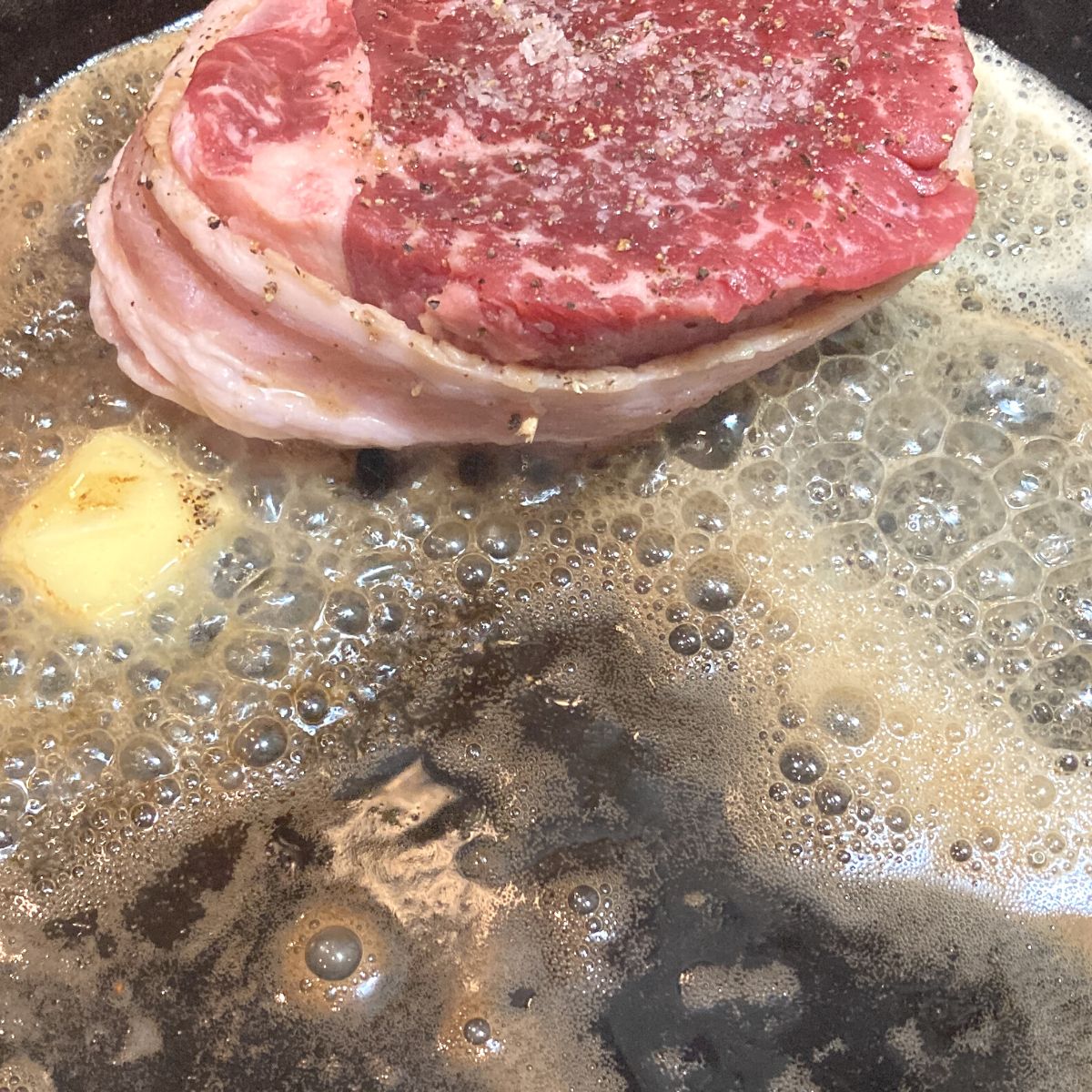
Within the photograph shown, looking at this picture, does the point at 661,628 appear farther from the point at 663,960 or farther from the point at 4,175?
the point at 4,175

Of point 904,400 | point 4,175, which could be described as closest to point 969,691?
point 904,400

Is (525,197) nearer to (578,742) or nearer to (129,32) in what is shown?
(578,742)

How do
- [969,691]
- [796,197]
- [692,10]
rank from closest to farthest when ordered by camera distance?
1. [796,197]
2. [692,10]
3. [969,691]

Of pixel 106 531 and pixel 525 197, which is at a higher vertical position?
pixel 525 197

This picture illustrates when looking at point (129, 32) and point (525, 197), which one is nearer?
point (525, 197)

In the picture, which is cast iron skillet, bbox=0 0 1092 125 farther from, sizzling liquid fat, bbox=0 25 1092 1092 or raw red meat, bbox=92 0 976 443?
raw red meat, bbox=92 0 976 443

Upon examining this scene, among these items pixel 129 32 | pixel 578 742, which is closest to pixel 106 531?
pixel 578 742
